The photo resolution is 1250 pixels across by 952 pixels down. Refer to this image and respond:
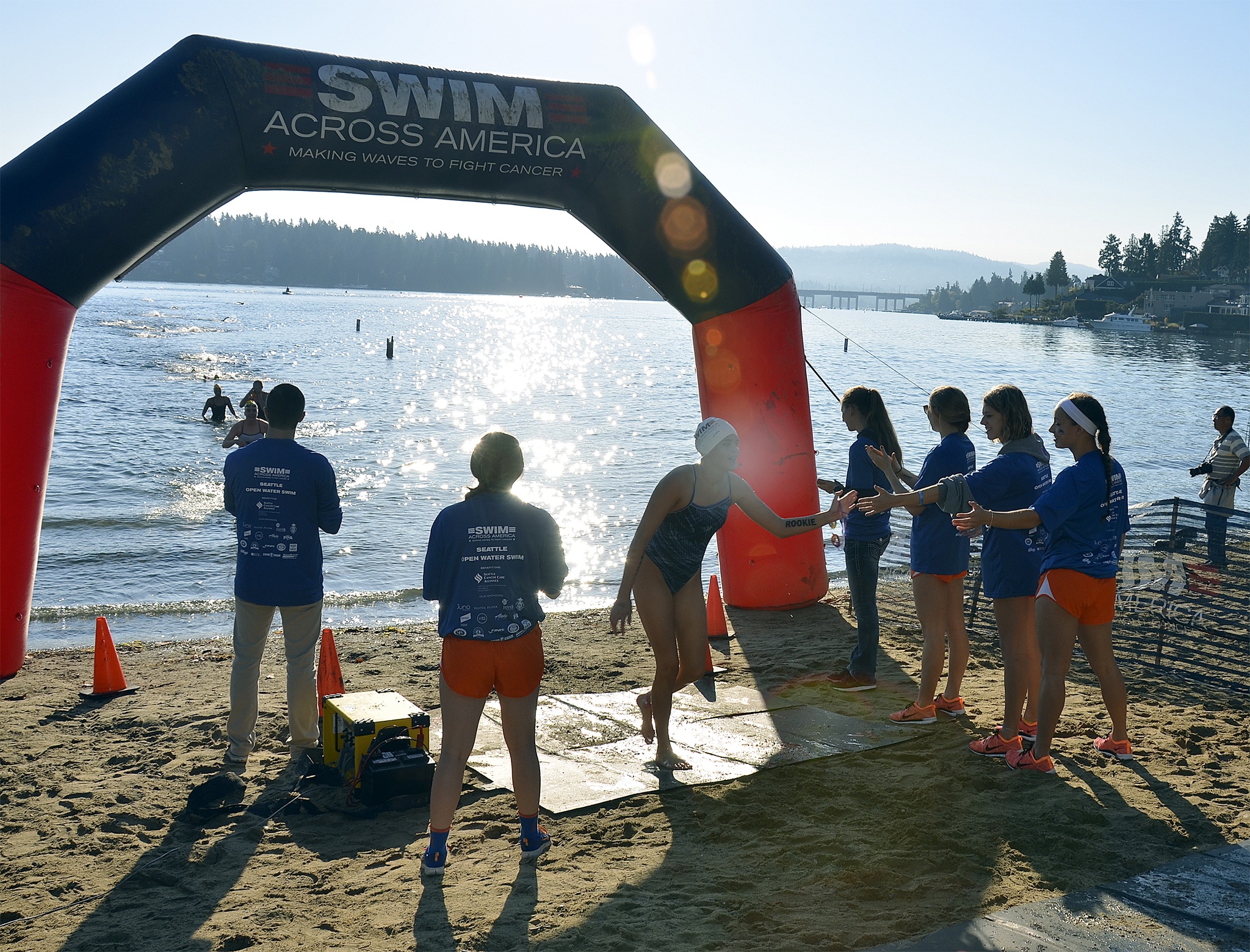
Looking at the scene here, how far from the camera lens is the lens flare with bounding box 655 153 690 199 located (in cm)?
877

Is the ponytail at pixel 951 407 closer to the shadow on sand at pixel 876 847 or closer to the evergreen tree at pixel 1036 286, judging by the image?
the shadow on sand at pixel 876 847

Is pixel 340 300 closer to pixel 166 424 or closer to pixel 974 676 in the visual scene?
pixel 166 424

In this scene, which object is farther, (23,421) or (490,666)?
(23,421)

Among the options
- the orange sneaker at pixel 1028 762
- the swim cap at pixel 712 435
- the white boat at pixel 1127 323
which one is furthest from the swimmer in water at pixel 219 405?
the white boat at pixel 1127 323

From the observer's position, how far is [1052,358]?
79125 millimetres

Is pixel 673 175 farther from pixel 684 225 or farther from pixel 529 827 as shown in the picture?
pixel 529 827

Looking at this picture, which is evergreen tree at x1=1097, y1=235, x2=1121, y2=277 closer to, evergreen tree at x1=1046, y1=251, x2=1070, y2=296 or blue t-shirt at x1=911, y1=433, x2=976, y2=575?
evergreen tree at x1=1046, y1=251, x2=1070, y2=296

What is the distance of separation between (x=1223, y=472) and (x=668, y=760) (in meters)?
8.85

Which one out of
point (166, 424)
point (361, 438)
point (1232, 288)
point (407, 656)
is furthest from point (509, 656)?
point (1232, 288)

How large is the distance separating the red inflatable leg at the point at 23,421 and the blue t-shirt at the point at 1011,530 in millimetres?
6478

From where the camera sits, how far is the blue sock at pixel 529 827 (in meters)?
4.52

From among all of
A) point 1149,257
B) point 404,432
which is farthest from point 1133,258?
point 404,432

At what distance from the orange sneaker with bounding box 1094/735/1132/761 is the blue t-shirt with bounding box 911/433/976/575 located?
4.20ft

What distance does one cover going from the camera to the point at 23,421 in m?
7.33
